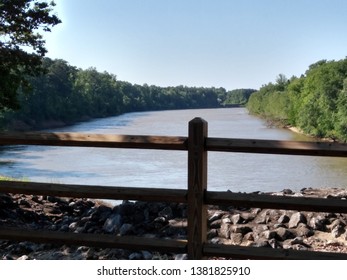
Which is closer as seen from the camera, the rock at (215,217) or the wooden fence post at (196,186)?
the wooden fence post at (196,186)

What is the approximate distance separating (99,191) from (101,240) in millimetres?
424

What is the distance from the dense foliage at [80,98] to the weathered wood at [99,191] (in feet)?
116

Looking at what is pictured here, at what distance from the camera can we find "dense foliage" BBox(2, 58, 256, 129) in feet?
247

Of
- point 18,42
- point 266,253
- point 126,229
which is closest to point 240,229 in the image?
point 126,229

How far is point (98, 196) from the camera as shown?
14.8 feet

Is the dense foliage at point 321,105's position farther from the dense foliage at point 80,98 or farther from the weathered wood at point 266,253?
the weathered wood at point 266,253

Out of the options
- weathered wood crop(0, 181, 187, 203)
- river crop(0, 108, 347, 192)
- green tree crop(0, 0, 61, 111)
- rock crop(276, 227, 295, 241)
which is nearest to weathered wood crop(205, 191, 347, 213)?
weathered wood crop(0, 181, 187, 203)

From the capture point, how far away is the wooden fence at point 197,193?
407cm

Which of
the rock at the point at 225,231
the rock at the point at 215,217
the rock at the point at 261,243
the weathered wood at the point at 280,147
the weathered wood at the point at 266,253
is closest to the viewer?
the weathered wood at the point at 280,147

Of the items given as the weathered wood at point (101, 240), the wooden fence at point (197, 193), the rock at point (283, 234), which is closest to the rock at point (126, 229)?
the rock at point (283, 234)

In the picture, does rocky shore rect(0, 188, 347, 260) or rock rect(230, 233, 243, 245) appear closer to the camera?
rocky shore rect(0, 188, 347, 260)

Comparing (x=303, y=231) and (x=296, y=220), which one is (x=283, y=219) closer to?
(x=296, y=220)

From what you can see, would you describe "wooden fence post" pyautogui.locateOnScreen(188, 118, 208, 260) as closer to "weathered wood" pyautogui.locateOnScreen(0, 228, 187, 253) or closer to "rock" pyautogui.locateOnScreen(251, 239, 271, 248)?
"weathered wood" pyautogui.locateOnScreen(0, 228, 187, 253)

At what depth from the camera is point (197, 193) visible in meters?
4.21
